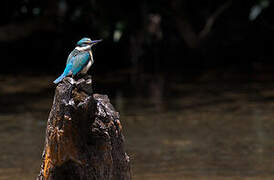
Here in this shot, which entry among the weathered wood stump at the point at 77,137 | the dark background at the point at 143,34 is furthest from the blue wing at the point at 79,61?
the dark background at the point at 143,34


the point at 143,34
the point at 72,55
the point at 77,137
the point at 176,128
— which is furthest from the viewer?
the point at 143,34

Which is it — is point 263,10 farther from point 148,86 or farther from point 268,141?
point 268,141

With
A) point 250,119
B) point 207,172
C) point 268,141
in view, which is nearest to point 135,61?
point 250,119

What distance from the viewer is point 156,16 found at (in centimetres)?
1597

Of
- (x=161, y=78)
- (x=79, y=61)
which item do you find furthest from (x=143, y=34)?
(x=79, y=61)

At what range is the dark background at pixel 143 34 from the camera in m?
15.1

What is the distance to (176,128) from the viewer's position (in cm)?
910

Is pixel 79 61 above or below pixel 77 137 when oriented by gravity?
above

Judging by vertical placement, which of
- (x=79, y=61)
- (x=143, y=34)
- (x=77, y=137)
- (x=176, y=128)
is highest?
(x=143, y=34)

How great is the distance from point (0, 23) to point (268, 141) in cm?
959

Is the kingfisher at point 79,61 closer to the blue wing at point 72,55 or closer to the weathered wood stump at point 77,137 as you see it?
the blue wing at point 72,55

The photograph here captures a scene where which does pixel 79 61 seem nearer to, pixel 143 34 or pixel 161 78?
pixel 161 78

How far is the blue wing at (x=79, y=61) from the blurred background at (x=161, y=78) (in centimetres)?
226

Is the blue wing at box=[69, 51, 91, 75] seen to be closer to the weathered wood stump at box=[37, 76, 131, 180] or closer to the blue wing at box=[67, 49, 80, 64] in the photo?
the blue wing at box=[67, 49, 80, 64]
